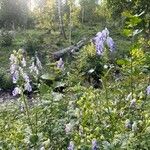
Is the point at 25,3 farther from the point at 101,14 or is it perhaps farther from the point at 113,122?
the point at 113,122

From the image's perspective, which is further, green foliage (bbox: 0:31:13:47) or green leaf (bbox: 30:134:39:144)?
green foliage (bbox: 0:31:13:47)

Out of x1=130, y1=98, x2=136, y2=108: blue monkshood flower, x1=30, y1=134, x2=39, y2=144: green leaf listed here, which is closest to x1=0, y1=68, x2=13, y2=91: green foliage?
x1=130, y1=98, x2=136, y2=108: blue monkshood flower

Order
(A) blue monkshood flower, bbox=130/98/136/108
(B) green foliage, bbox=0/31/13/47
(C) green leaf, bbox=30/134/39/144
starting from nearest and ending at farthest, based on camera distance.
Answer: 1. (C) green leaf, bbox=30/134/39/144
2. (A) blue monkshood flower, bbox=130/98/136/108
3. (B) green foliage, bbox=0/31/13/47

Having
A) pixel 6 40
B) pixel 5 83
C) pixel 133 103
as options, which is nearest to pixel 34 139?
pixel 133 103

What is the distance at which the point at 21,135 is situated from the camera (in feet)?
18.2

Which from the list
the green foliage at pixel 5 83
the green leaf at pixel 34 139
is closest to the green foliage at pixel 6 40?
the green foliage at pixel 5 83

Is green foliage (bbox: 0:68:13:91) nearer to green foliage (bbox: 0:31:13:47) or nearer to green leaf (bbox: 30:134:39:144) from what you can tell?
green foliage (bbox: 0:31:13:47)

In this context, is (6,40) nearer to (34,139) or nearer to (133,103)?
(133,103)

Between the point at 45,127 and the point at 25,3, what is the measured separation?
3899 cm

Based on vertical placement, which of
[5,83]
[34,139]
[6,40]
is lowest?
[5,83]

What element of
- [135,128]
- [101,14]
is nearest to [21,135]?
[135,128]

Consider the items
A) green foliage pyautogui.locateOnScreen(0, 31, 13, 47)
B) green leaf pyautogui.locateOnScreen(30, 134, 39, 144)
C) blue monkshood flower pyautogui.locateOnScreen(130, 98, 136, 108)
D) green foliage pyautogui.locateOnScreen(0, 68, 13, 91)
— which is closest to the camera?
green leaf pyautogui.locateOnScreen(30, 134, 39, 144)

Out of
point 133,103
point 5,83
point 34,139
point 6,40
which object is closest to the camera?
point 34,139

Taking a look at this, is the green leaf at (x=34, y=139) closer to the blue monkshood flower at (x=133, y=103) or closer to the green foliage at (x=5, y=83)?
the blue monkshood flower at (x=133, y=103)
